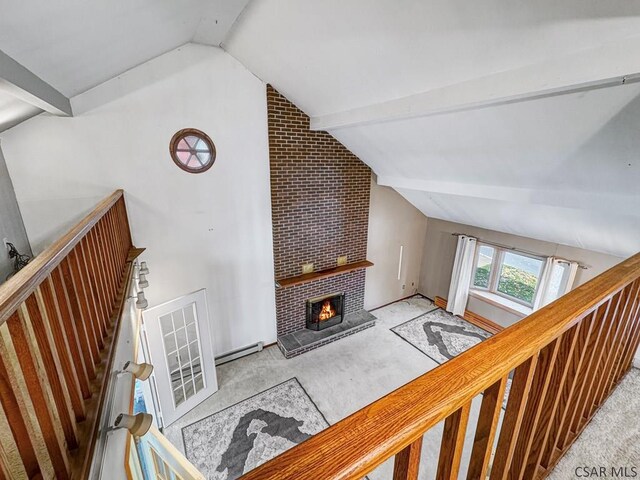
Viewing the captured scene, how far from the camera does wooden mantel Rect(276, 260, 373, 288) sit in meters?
4.72

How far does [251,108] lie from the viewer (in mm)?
3959

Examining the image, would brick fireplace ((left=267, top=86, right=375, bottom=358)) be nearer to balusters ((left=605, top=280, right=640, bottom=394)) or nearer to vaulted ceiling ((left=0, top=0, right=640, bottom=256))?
vaulted ceiling ((left=0, top=0, right=640, bottom=256))

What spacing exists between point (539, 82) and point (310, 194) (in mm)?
3241

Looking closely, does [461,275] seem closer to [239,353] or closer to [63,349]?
[239,353]

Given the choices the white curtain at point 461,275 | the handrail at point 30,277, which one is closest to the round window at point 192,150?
the handrail at point 30,277

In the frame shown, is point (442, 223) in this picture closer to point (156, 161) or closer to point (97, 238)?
point (156, 161)

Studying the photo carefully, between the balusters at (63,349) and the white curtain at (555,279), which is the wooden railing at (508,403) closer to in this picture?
the balusters at (63,349)

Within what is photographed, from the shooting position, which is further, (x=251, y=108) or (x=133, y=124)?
(x=251, y=108)

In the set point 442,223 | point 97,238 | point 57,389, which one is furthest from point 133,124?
point 442,223

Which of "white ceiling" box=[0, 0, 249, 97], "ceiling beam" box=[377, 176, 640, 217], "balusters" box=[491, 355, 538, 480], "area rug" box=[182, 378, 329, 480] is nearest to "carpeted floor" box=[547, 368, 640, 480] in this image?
"balusters" box=[491, 355, 538, 480]

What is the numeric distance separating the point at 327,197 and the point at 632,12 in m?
3.76

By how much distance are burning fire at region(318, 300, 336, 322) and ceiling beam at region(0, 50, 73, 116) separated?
4.34m

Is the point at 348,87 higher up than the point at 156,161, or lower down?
higher up

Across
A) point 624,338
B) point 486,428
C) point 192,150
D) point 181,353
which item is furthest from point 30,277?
point 181,353
